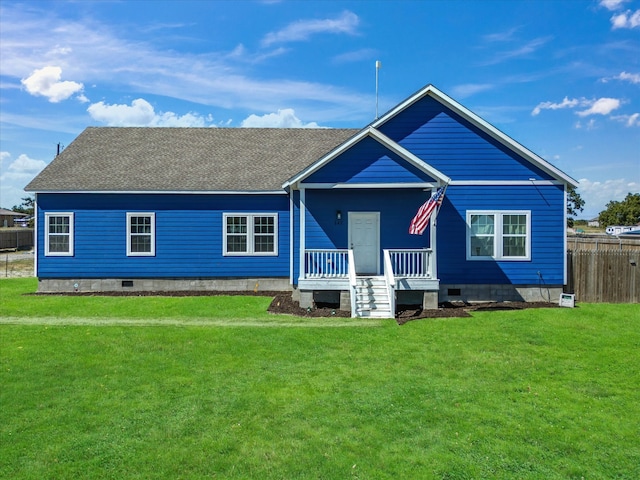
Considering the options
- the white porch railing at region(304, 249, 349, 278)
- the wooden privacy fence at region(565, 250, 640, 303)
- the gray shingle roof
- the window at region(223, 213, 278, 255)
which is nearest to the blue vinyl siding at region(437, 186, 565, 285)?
the wooden privacy fence at region(565, 250, 640, 303)

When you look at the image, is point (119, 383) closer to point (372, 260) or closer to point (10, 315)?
point (10, 315)

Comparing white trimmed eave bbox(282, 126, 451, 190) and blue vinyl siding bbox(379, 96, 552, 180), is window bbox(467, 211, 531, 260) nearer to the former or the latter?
blue vinyl siding bbox(379, 96, 552, 180)

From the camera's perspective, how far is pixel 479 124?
1608cm

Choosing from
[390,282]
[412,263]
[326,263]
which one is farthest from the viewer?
[326,263]

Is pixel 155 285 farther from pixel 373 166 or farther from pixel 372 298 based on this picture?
pixel 373 166

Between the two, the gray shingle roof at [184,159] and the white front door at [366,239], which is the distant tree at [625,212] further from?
the white front door at [366,239]

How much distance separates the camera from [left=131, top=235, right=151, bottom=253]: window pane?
60.3 ft

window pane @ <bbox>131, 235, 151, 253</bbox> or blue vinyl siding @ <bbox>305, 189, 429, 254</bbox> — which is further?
window pane @ <bbox>131, 235, 151, 253</bbox>

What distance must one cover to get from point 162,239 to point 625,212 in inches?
2945

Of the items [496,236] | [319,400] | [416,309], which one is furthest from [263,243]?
[319,400]

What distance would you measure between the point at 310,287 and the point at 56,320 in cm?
770

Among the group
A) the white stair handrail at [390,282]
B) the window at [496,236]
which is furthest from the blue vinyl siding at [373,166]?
the window at [496,236]

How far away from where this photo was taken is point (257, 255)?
18.4m

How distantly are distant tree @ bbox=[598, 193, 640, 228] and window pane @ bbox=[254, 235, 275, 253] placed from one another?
70.0 meters
